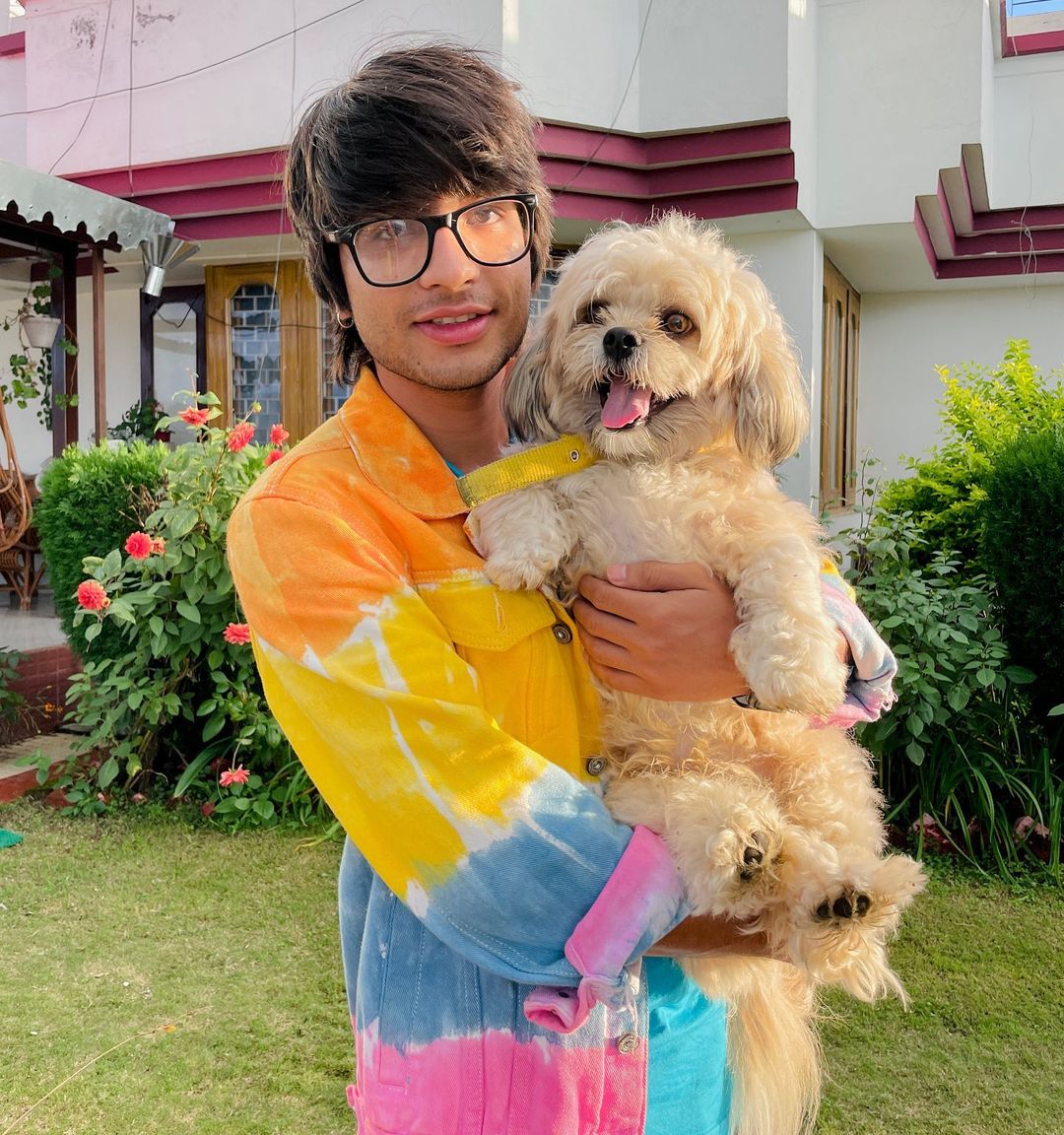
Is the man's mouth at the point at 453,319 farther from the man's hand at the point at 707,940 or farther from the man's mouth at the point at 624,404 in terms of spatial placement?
the man's hand at the point at 707,940

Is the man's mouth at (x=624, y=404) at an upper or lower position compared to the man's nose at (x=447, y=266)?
lower

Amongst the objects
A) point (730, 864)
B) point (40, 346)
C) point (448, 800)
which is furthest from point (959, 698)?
point (40, 346)

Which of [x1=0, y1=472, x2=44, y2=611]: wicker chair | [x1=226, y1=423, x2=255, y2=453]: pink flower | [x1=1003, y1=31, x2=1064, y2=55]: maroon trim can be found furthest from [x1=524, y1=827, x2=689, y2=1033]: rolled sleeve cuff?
[x1=1003, y1=31, x2=1064, y2=55]: maroon trim

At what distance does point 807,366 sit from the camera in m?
8.16

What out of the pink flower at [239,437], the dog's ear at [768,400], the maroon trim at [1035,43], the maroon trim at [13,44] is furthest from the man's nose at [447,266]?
the maroon trim at [1035,43]

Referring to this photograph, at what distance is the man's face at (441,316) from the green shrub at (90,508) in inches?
187

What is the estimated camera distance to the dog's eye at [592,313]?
2057 millimetres

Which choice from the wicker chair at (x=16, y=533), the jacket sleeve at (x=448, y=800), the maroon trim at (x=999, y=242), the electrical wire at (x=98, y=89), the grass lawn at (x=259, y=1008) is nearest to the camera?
the jacket sleeve at (x=448, y=800)

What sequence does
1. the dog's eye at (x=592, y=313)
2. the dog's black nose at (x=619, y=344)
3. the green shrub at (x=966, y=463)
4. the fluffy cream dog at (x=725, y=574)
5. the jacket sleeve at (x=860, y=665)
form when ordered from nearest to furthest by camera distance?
the fluffy cream dog at (x=725, y=574), the jacket sleeve at (x=860, y=665), the dog's black nose at (x=619, y=344), the dog's eye at (x=592, y=313), the green shrub at (x=966, y=463)

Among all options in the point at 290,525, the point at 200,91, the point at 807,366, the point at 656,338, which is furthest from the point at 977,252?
the point at 290,525

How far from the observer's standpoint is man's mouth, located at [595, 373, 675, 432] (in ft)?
6.37

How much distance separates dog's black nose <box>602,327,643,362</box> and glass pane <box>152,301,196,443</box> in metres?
9.33

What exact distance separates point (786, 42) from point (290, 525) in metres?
7.37

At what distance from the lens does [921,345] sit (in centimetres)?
1151
